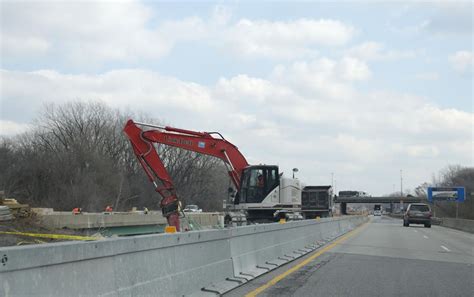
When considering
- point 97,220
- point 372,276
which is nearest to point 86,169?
point 97,220

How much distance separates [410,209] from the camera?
151ft

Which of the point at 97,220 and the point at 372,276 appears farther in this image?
the point at 97,220

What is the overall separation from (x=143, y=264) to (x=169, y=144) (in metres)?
18.3

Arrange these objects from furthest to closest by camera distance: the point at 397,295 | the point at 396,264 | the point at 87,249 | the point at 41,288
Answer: the point at 396,264 < the point at 397,295 < the point at 87,249 < the point at 41,288

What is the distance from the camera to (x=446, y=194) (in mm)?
76312

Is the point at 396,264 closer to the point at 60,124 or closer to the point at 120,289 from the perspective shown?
the point at 120,289

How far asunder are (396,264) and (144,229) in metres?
27.8

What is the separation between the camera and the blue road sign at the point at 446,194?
225ft

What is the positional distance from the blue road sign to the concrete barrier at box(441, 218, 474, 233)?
1194 centimetres

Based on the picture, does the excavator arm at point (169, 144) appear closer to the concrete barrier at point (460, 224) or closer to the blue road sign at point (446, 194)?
the concrete barrier at point (460, 224)

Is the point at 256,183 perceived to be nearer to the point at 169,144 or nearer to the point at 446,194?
the point at 169,144

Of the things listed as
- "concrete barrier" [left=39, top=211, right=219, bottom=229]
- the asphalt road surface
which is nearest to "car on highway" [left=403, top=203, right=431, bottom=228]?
"concrete barrier" [left=39, top=211, right=219, bottom=229]

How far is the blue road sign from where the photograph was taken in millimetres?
68562

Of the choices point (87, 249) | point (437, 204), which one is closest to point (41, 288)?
point (87, 249)
